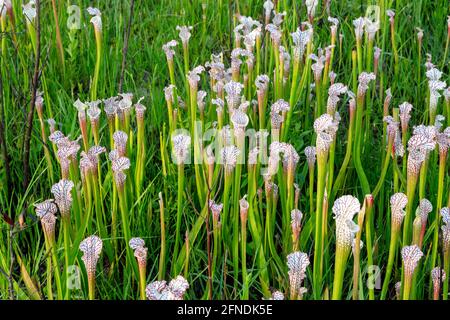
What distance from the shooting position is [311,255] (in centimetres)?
142

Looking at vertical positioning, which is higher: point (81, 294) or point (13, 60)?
point (13, 60)

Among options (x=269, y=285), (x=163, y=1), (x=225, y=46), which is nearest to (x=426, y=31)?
(x=225, y=46)

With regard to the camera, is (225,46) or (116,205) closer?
(116,205)

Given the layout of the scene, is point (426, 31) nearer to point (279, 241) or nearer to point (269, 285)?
point (279, 241)

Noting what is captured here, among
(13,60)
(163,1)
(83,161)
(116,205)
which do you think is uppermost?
(163,1)

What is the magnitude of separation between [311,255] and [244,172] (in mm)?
285

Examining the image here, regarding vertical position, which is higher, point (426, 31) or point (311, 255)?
point (426, 31)

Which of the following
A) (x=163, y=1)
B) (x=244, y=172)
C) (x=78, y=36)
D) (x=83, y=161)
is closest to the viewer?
(x=83, y=161)
